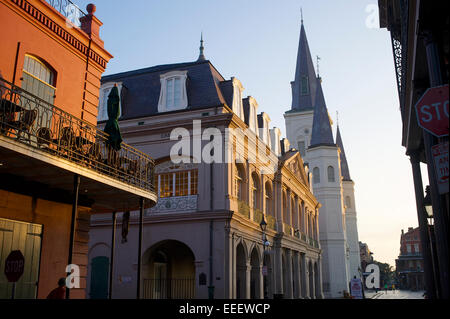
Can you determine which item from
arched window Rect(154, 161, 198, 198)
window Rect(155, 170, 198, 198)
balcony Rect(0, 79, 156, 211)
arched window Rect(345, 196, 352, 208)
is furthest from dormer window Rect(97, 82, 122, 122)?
arched window Rect(345, 196, 352, 208)

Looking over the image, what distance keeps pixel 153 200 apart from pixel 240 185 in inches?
460

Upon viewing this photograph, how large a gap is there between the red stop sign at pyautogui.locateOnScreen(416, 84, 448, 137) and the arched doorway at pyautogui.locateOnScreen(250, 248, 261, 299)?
67.3ft

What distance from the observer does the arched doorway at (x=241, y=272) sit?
2283cm

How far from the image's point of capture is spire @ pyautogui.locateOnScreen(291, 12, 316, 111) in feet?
205

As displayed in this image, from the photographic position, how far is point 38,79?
12.0 meters

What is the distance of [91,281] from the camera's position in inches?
908

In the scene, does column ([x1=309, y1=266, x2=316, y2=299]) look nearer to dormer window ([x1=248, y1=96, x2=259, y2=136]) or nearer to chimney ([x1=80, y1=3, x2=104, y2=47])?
dormer window ([x1=248, y1=96, x2=259, y2=136])

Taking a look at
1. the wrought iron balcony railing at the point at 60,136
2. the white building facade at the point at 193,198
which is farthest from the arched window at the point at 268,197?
the wrought iron balcony railing at the point at 60,136

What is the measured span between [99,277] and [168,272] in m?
3.70

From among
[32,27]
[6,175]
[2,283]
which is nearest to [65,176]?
[6,175]

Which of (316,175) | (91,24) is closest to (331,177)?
(316,175)

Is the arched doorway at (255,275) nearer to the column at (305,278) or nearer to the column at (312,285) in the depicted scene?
the column at (305,278)

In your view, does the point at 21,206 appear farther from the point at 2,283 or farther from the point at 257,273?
the point at 257,273
